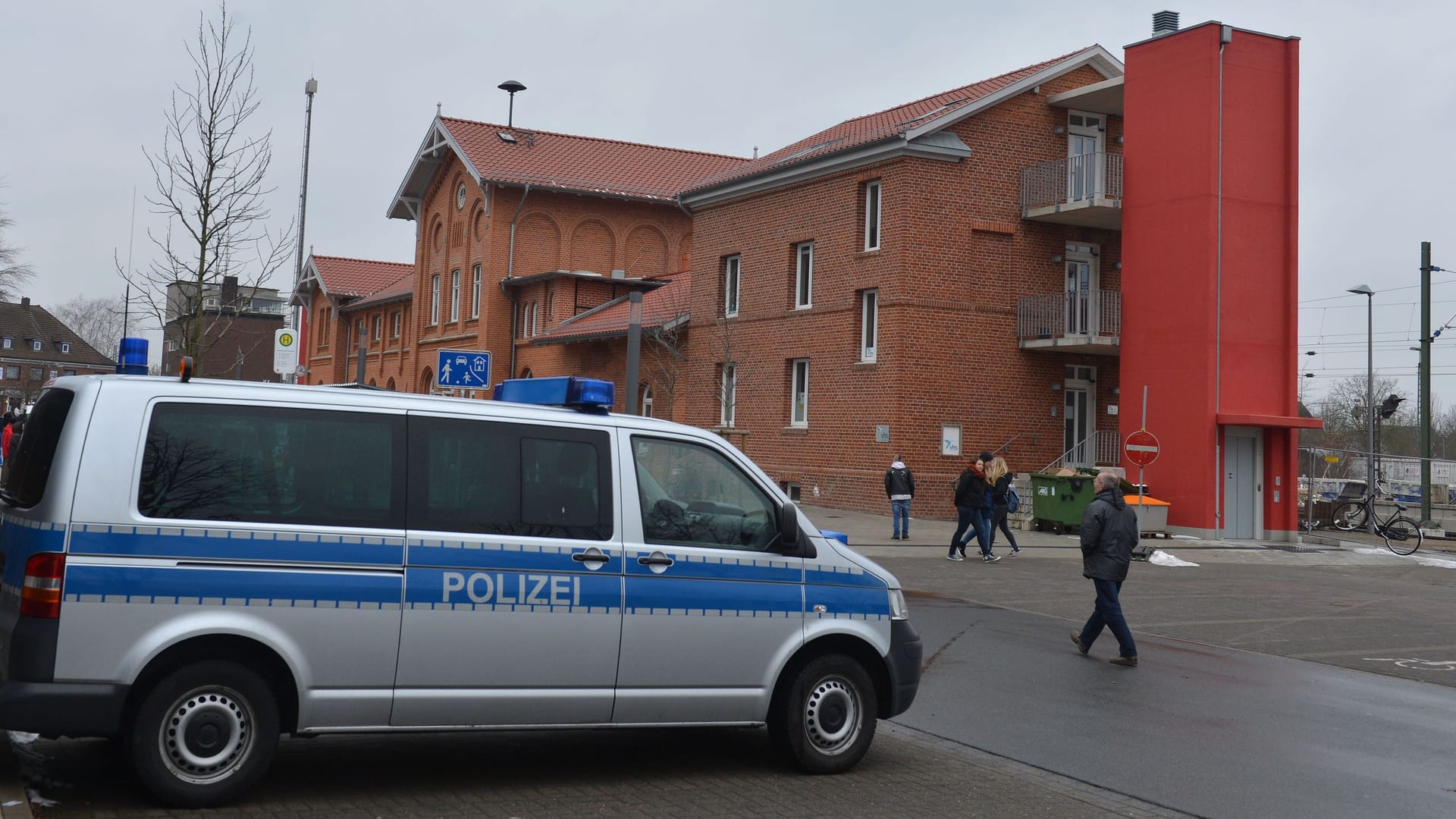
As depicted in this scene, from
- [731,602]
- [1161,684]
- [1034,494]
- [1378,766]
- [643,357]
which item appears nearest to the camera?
[731,602]

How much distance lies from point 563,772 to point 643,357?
110 ft

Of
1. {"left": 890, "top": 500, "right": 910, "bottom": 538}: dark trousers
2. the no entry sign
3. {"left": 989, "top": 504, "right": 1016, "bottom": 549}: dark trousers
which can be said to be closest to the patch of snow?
{"left": 989, "top": 504, "right": 1016, "bottom": 549}: dark trousers

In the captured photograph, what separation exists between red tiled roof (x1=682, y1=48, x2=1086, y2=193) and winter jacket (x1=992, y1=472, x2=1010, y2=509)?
1007 centimetres

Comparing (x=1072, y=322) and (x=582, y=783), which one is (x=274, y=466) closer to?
(x=582, y=783)

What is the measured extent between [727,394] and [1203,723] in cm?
2646

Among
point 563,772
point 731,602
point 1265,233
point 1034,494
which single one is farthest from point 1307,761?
point 1265,233

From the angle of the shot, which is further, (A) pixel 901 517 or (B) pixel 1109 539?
(A) pixel 901 517

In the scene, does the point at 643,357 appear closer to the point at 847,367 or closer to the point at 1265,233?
the point at 847,367

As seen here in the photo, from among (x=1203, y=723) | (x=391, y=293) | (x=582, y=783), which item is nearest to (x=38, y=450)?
(x=582, y=783)

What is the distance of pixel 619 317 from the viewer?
40.0 m

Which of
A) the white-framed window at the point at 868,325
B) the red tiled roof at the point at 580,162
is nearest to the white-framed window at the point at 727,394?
the white-framed window at the point at 868,325

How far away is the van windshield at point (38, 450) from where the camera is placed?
5816mm

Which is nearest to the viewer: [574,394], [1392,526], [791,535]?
[574,394]

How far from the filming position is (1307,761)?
8.00m
